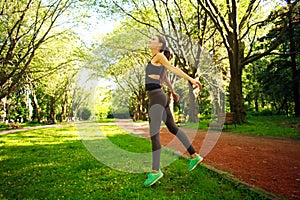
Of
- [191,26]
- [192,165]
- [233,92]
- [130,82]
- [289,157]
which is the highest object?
[191,26]

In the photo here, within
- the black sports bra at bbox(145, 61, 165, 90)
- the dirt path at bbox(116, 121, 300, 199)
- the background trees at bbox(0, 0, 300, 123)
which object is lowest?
the dirt path at bbox(116, 121, 300, 199)

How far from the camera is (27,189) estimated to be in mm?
4594

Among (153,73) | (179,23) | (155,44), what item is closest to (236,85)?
(179,23)

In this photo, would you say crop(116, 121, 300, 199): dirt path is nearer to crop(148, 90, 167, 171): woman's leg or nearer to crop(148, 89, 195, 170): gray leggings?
crop(148, 89, 195, 170): gray leggings

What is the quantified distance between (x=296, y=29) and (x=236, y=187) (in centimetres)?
2449

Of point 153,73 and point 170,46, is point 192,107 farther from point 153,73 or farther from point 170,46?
point 153,73

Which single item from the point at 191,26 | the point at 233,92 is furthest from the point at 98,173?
the point at 191,26

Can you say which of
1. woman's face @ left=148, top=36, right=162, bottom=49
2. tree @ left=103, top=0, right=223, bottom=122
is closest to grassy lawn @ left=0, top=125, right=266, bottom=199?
woman's face @ left=148, top=36, right=162, bottom=49

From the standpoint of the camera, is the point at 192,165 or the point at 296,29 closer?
the point at 192,165

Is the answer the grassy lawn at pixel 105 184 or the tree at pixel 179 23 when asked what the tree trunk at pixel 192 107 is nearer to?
the tree at pixel 179 23

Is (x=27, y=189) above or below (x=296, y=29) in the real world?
below

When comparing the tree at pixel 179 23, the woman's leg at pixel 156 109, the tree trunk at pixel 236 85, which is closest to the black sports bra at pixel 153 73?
the woman's leg at pixel 156 109

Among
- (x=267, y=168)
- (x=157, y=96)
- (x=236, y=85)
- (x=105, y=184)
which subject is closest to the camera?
(x=157, y=96)

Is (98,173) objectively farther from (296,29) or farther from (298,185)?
(296,29)
